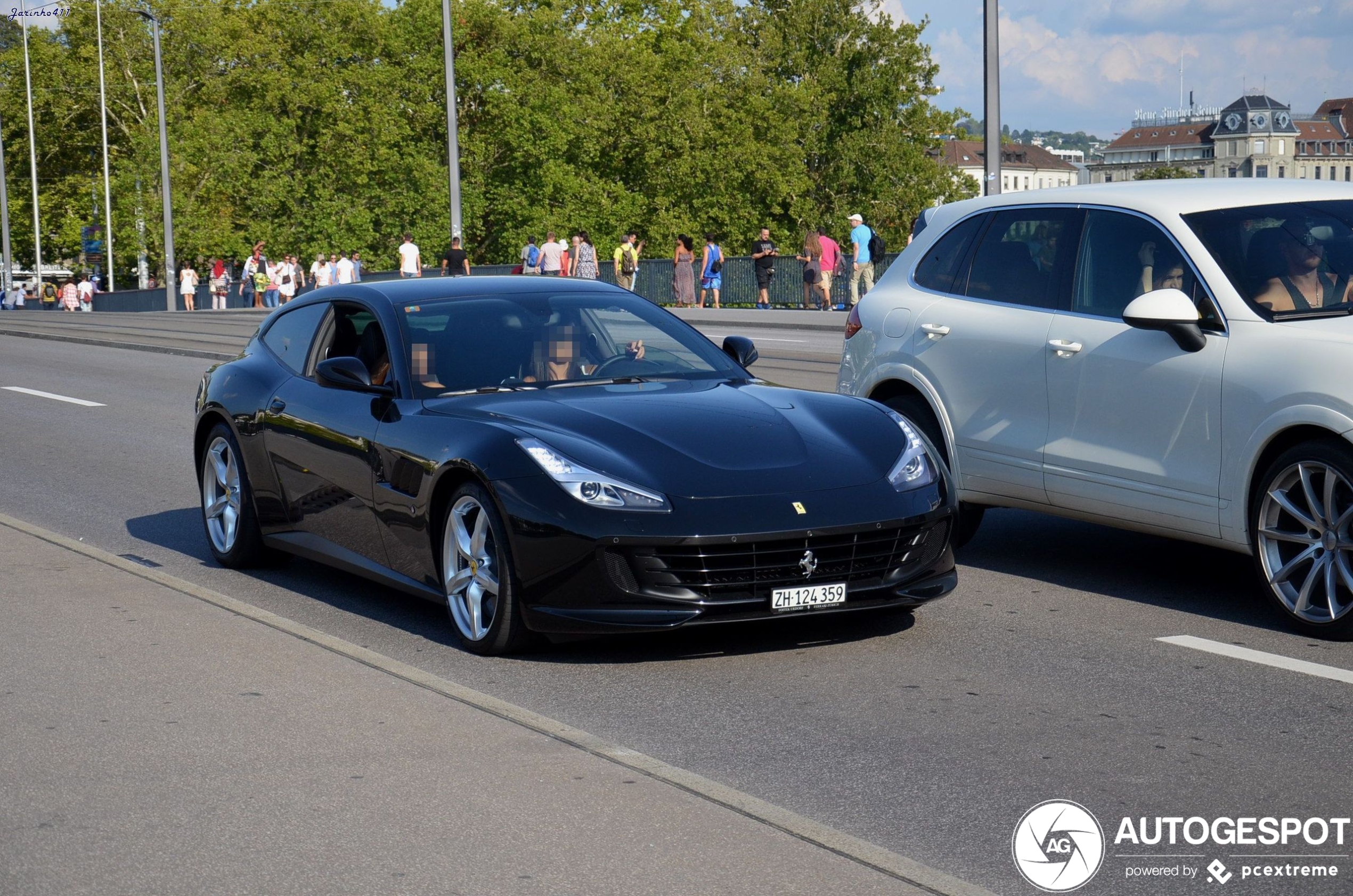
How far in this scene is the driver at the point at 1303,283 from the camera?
6797mm

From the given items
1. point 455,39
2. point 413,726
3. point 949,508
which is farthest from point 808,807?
point 455,39

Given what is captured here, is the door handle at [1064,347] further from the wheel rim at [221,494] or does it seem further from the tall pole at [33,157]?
the tall pole at [33,157]

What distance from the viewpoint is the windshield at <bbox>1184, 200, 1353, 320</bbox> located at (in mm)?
6805

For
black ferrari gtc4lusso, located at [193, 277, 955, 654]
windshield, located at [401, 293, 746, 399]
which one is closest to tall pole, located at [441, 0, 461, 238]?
black ferrari gtc4lusso, located at [193, 277, 955, 654]

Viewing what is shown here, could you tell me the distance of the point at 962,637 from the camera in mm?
6719

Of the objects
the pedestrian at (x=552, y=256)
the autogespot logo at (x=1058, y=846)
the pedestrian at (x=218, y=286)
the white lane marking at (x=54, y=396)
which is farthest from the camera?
the pedestrian at (x=218, y=286)

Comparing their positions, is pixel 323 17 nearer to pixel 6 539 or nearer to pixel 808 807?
pixel 6 539

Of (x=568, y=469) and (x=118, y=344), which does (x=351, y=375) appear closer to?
(x=568, y=469)

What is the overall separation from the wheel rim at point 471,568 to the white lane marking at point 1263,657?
242cm

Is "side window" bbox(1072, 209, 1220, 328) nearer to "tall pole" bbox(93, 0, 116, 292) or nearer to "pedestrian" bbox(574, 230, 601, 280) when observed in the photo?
"pedestrian" bbox(574, 230, 601, 280)

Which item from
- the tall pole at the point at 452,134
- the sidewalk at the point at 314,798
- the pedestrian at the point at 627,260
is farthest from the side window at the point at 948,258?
the pedestrian at the point at 627,260

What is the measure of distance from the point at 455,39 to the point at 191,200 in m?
14.1

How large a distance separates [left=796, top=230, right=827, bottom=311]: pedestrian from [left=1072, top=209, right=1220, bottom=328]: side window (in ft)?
93.9

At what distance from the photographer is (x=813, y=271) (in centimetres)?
3709
